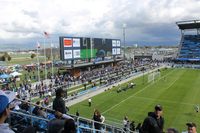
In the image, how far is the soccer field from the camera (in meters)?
26.9

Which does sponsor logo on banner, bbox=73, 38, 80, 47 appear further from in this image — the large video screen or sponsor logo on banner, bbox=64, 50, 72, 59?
sponsor logo on banner, bbox=64, 50, 72, 59

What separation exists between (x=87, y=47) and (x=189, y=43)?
62.6m

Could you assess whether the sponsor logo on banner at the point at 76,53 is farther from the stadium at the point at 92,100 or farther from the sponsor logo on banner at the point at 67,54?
the sponsor logo on banner at the point at 67,54

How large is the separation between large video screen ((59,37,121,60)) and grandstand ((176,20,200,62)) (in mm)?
34905

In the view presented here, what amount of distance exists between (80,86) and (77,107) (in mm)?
14414

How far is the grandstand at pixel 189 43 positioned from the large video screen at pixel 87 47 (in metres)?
34.9

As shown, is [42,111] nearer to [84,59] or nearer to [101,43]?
[84,59]

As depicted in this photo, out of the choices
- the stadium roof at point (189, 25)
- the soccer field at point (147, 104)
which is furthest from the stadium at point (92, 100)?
the stadium roof at point (189, 25)

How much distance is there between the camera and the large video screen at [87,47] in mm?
54719

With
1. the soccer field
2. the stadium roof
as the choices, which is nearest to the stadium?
the soccer field

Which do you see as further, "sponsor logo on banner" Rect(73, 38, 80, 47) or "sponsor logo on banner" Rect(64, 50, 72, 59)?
"sponsor logo on banner" Rect(73, 38, 80, 47)

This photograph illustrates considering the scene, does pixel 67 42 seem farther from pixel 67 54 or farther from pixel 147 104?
pixel 147 104

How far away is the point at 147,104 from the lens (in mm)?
32844

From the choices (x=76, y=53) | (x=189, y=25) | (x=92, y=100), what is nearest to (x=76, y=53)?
(x=76, y=53)
